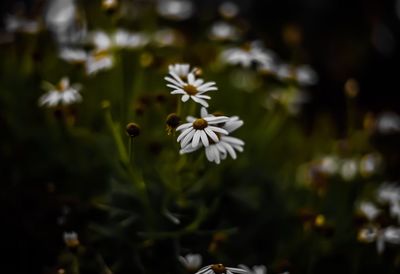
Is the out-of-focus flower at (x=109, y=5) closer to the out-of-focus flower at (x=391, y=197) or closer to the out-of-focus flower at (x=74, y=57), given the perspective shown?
the out-of-focus flower at (x=74, y=57)

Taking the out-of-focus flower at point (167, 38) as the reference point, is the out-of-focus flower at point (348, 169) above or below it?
below

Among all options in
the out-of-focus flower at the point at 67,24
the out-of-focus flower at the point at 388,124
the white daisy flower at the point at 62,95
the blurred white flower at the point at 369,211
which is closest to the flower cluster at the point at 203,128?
the white daisy flower at the point at 62,95

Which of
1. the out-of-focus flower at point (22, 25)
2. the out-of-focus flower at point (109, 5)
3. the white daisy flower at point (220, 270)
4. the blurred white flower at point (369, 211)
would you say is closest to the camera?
the white daisy flower at point (220, 270)

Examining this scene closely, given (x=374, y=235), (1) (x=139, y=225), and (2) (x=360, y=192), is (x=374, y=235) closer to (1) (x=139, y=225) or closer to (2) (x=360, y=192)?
(2) (x=360, y=192)

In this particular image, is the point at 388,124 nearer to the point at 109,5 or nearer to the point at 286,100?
the point at 286,100

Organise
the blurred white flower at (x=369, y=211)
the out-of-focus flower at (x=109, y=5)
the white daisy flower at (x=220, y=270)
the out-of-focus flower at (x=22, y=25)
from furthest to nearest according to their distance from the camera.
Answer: the out-of-focus flower at (x=22, y=25), the blurred white flower at (x=369, y=211), the out-of-focus flower at (x=109, y=5), the white daisy flower at (x=220, y=270)

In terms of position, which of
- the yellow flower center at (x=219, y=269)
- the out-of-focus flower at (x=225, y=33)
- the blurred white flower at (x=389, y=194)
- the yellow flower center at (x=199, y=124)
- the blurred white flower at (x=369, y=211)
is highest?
the out-of-focus flower at (x=225, y=33)
